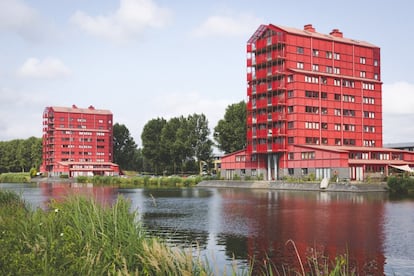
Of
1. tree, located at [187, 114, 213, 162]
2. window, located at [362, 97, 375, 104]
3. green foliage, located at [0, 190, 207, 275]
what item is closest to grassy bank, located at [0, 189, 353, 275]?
green foliage, located at [0, 190, 207, 275]

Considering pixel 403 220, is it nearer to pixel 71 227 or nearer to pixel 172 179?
pixel 71 227

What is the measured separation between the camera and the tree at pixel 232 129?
137 meters

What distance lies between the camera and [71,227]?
1612 cm

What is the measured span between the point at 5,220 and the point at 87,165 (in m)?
174

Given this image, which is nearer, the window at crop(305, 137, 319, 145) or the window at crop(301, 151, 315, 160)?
the window at crop(301, 151, 315, 160)

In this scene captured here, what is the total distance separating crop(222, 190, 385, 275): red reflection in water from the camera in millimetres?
21953

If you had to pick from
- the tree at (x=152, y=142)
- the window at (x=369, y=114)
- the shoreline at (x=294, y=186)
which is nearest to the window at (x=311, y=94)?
the window at (x=369, y=114)

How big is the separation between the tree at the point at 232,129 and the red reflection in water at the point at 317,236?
89.3 metres

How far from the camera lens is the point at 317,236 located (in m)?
29.4

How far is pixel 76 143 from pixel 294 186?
122741 millimetres

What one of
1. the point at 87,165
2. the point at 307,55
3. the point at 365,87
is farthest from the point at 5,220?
the point at 87,165

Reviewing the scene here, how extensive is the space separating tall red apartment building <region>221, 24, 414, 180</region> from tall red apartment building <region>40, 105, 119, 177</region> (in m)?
85.7

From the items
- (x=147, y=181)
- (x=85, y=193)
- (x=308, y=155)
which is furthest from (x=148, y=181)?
(x=85, y=193)

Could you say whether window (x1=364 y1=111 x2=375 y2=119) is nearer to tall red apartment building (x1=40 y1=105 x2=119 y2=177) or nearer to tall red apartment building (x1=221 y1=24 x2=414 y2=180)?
tall red apartment building (x1=221 y1=24 x2=414 y2=180)
